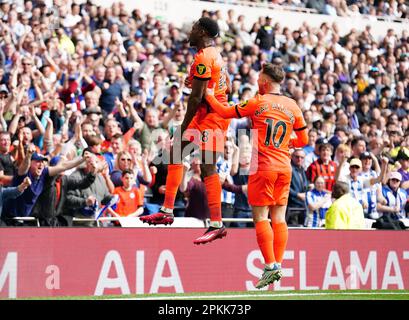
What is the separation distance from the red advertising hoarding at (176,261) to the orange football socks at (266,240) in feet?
10.3

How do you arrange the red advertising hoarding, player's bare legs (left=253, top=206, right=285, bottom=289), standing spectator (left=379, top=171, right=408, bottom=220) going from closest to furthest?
player's bare legs (left=253, top=206, right=285, bottom=289) < the red advertising hoarding < standing spectator (left=379, top=171, right=408, bottom=220)

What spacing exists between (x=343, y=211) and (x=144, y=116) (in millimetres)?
4779

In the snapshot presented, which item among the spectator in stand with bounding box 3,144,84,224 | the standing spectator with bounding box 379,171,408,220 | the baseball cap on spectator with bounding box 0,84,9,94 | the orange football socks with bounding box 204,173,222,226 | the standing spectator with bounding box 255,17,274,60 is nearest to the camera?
the orange football socks with bounding box 204,173,222,226

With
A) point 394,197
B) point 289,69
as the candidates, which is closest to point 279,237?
point 394,197

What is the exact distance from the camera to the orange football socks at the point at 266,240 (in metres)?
11.0

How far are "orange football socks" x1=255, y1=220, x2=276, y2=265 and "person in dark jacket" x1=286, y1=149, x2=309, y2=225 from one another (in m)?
5.68

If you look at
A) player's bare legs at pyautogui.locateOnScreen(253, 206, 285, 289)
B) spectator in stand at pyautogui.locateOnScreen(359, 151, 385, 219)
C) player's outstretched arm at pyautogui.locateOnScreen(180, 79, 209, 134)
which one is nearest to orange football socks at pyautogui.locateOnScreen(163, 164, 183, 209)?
player's outstretched arm at pyautogui.locateOnScreen(180, 79, 209, 134)

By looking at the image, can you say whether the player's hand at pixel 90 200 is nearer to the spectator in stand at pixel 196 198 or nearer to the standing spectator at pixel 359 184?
the spectator in stand at pixel 196 198

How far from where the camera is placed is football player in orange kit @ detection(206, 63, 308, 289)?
10.8 meters

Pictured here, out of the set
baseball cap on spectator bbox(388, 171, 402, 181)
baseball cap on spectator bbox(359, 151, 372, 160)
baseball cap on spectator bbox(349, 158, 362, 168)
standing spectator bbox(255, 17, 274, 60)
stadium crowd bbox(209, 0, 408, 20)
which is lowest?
baseball cap on spectator bbox(388, 171, 402, 181)

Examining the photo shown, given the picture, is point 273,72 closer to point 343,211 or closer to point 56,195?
point 56,195

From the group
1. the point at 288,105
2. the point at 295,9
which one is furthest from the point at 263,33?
the point at 288,105

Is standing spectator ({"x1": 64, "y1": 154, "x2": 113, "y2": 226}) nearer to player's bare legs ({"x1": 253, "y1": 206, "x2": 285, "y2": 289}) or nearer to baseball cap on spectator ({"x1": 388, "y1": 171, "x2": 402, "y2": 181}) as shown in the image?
player's bare legs ({"x1": 253, "y1": 206, "x2": 285, "y2": 289})

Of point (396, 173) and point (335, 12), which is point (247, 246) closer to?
point (396, 173)
